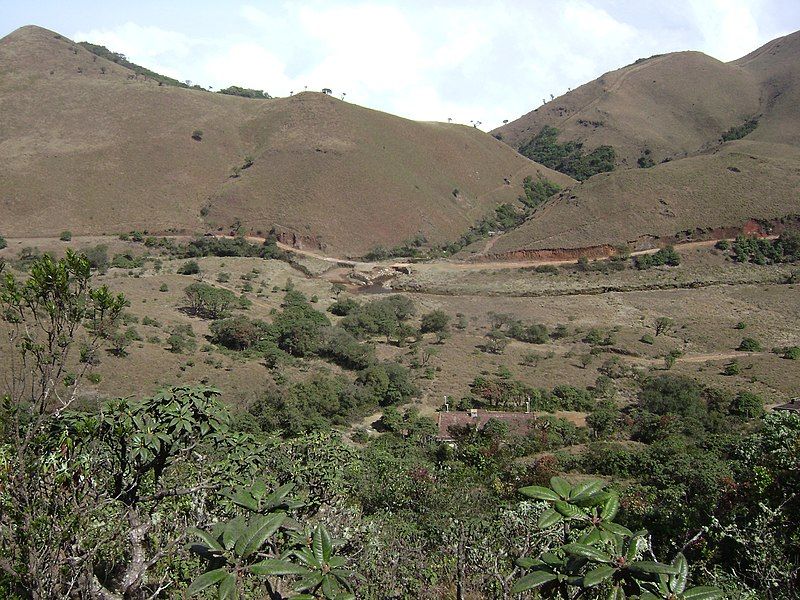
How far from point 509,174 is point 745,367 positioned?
200 ft

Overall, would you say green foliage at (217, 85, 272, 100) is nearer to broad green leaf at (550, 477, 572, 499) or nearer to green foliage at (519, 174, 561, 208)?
green foliage at (519, 174, 561, 208)

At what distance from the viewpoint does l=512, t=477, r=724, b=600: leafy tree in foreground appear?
317cm

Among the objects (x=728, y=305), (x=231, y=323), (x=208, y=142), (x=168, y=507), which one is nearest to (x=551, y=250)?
(x=728, y=305)

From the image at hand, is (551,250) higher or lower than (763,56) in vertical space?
lower

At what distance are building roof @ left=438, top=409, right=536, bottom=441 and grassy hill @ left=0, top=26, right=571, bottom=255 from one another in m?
39.7

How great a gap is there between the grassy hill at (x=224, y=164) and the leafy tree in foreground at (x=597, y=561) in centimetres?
5694

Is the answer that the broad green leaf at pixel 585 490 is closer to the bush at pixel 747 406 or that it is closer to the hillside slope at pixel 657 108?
the bush at pixel 747 406

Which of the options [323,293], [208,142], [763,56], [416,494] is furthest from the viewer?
[763,56]

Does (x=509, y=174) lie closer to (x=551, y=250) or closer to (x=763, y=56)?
(x=551, y=250)

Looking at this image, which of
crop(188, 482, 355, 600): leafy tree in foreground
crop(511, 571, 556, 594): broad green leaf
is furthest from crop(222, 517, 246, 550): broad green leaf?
crop(511, 571, 556, 594): broad green leaf

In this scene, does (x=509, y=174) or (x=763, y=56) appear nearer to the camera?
(x=509, y=174)

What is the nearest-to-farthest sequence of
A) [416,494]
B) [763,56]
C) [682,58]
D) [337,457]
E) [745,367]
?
[337,457] < [416,494] < [745,367] < [682,58] < [763,56]

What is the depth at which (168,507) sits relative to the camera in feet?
24.5

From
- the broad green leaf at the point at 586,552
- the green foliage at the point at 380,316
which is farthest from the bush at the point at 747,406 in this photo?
the broad green leaf at the point at 586,552
